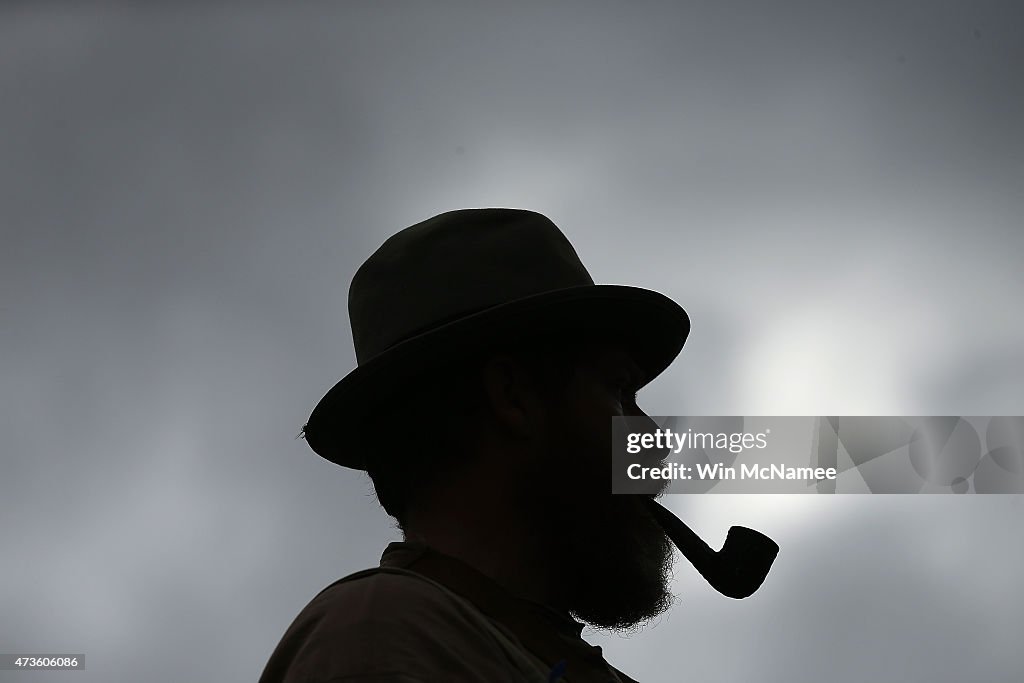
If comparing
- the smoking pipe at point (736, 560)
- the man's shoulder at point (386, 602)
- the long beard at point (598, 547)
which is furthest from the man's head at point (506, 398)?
the man's shoulder at point (386, 602)

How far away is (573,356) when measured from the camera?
2.54 meters

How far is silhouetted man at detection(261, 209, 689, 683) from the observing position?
90.4 inches

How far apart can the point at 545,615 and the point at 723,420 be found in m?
1.74

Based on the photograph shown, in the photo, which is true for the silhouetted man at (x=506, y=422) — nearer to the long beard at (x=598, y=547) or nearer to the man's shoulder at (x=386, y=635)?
the long beard at (x=598, y=547)

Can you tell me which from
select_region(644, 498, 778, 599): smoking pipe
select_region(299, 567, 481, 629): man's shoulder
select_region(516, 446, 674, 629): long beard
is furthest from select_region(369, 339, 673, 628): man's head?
select_region(299, 567, 481, 629): man's shoulder

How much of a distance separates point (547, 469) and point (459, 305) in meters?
0.52

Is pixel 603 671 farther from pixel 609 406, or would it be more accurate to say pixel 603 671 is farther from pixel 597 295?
pixel 597 295

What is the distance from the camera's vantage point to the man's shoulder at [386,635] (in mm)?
1658

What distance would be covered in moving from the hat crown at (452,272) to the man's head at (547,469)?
176 millimetres

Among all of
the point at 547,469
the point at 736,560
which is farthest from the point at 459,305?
the point at 736,560

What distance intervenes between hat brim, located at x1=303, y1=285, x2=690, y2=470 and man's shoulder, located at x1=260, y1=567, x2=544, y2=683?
0.65m

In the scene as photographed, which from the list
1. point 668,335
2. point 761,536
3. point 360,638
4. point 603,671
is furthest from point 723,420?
point 360,638

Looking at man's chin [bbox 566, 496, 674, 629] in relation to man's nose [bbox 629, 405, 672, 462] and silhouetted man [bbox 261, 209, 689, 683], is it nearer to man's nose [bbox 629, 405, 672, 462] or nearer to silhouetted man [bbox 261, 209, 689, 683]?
silhouetted man [bbox 261, 209, 689, 683]

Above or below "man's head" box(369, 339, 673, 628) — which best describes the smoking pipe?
below
